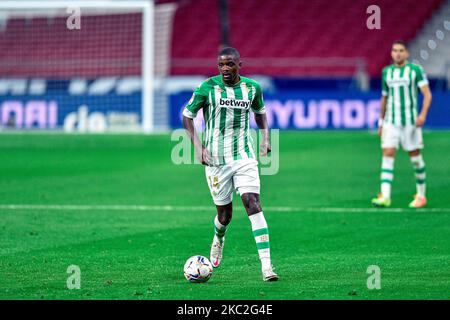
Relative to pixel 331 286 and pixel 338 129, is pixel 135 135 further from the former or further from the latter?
pixel 331 286

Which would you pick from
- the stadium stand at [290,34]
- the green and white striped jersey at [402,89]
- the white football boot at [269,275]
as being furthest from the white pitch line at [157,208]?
the stadium stand at [290,34]

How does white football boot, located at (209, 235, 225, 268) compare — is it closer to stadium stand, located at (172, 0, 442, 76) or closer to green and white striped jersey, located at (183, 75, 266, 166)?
green and white striped jersey, located at (183, 75, 266, 166)

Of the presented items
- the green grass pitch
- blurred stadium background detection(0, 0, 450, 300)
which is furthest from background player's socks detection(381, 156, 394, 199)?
blurred stadium background detection(0, 0, 450, 300)

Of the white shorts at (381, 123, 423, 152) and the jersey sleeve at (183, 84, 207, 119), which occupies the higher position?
the white shorts at (381, 123, 423, 152)

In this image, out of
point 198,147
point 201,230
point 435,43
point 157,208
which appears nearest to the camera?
point 198,147

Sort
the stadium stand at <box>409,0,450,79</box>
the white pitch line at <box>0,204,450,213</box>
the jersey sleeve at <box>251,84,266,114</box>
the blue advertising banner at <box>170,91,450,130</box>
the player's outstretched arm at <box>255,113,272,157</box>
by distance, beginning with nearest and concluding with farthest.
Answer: the player's outstretched arm at <box>255,113,272,157</box> < the jersey sleeve at <box>251,84,266,114</box> < the white pitch line at <box>0,204,450,213</box> < the blue advertising banner at <box>170,91,450,130</box> < the stadium stand at <box>409,0,450,79</box>

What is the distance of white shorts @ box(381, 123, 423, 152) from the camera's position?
15.0 m

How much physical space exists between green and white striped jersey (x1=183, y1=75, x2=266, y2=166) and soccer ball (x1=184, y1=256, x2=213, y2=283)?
1011 mm

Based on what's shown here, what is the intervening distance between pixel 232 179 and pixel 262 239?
28.1 inches

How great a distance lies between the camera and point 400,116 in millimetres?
15016

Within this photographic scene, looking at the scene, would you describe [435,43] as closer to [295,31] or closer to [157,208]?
[295,31]

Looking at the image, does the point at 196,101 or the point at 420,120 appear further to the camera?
the point at 420,120

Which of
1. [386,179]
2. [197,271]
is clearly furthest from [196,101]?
[386,179]
